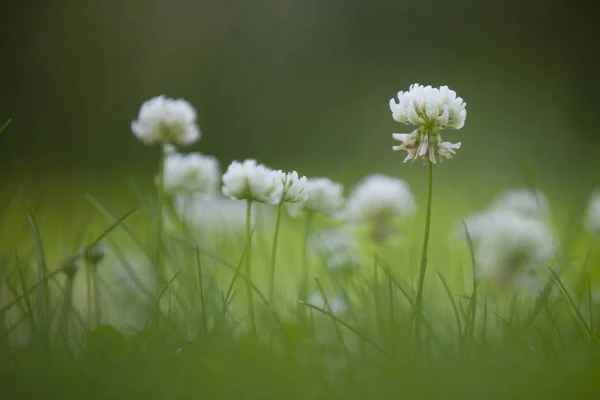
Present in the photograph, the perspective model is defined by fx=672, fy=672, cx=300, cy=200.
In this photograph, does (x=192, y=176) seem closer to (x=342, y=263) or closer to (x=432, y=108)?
(x=342, y=263)

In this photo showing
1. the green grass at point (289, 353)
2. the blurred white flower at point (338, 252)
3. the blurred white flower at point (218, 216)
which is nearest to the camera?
the green grass at point (289, 353)

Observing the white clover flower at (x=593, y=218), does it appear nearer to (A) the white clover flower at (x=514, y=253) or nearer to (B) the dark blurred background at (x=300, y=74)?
(A) the white clover flower at (x=514, y=253)

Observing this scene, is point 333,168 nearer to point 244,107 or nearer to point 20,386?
point 244,107

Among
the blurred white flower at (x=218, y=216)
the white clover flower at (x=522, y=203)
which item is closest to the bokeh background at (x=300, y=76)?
the blurred white flower at (x=218, y=216)

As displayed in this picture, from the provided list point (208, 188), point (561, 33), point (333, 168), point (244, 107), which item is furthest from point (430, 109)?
point (561, 33)

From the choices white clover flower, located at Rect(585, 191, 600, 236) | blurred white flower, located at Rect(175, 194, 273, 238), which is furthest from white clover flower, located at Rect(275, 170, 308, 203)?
blurred white flower, located at Rect(175, 194, 273, 238)
